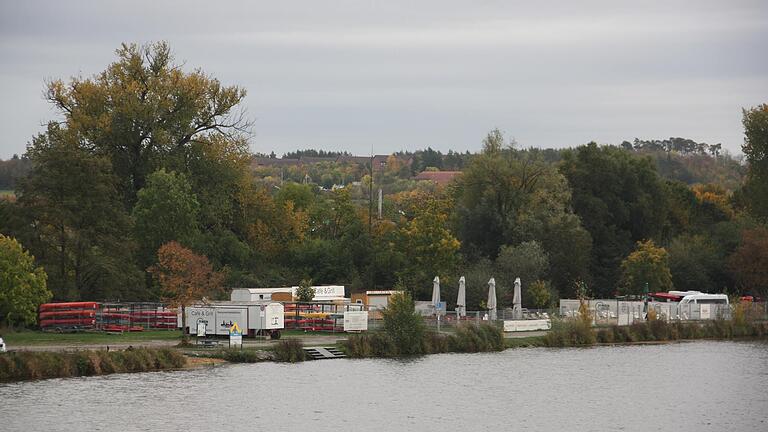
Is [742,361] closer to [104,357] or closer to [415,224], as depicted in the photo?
[415,224]

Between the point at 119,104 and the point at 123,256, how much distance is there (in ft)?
58.5

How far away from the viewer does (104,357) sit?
51875 mm

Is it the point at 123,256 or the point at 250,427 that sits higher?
the point at 123,256

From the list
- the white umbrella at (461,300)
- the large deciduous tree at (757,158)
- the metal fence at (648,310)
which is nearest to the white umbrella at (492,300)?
the white umbrella at (461,300)

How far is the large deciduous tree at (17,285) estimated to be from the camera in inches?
2354

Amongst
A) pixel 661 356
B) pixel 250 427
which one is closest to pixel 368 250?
pixel 661 356

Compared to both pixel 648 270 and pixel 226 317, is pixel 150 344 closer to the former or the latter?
pixel 226 317

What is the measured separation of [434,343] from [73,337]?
18623mm

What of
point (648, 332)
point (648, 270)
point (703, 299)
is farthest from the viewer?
point (648, 270)

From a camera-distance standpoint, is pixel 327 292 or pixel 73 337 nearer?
pixel 73 337

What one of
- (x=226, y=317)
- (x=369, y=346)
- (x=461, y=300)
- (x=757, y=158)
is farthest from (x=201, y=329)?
(x=757, y=158)

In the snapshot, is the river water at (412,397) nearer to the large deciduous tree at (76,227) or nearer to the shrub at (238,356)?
the shrub at (238,356)

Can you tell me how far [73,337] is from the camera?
60.3 metres

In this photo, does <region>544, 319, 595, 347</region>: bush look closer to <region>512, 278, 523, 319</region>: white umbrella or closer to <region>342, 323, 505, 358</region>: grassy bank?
<region>512, 278, 523, 319</region>: white umbrella
